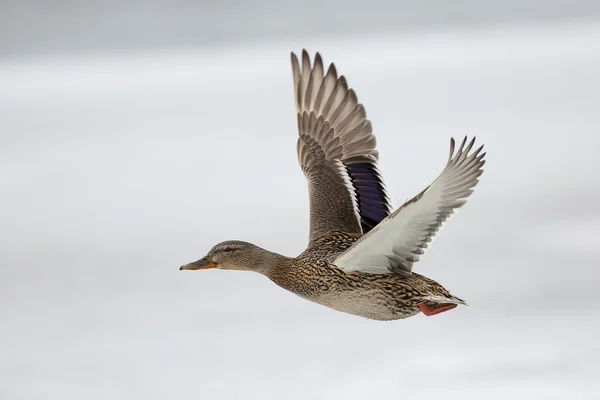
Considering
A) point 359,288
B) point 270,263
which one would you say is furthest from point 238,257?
point 359,288

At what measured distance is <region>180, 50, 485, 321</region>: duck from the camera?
15.9 ft

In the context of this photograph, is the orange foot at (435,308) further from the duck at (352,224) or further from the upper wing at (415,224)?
the upper wing at (415,224)

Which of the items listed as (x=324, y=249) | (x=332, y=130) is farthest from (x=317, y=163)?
(x=324, y=249)

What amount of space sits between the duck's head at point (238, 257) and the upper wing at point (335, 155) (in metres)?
0.30

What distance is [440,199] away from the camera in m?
4.85

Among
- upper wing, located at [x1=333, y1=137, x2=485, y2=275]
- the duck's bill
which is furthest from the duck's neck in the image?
upper wing, located at [x1=333, y1=137, x2=485, y2=275]

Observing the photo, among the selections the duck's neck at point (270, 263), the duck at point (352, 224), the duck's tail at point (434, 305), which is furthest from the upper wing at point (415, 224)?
the duck's neck at point (270, 263)

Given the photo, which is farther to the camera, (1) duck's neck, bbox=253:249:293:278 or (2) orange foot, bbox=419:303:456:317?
(1) duck's neck, bbox=253:249:293:278

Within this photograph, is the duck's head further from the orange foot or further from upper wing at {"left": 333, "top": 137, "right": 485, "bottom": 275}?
the orange foot

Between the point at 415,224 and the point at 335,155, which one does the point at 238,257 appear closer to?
the point at 335,155

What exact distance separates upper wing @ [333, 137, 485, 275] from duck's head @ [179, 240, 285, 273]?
0.58 metres

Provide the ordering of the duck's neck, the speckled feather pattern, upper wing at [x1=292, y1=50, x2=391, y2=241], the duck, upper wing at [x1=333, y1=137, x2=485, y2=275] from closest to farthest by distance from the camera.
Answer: upper wing at [x1=333, y1=137, x2=485, y2=275] < the duck < the speckled feather pattern < the duck's neck < upper wing at [x1=292, y1=50, x2=391, y2=241]

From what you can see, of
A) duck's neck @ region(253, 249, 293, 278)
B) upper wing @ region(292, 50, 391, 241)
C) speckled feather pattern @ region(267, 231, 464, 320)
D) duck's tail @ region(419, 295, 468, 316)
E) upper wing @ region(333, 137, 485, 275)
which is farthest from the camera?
upper wing @ region(292, 50, 391, 241)

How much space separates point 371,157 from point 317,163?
0.34 metres
